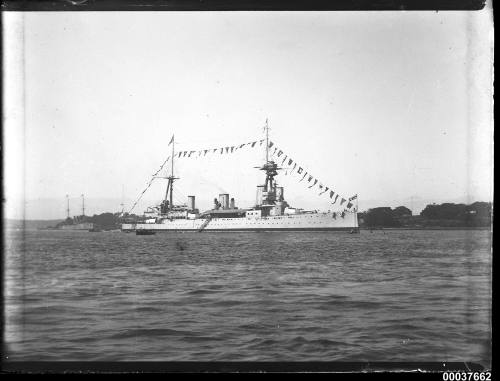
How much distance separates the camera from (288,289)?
10.7 metres

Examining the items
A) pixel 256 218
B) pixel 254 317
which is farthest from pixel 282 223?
pixel 254 317

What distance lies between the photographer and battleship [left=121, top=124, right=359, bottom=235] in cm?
4672

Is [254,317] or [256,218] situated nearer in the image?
[254,317]

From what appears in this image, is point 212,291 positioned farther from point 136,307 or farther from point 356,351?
point 356,351

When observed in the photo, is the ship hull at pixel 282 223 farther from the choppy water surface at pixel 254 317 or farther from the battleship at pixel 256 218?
the choppy water surface at pixel 254 317

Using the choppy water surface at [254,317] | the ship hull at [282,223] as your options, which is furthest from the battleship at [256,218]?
the choppy water surface at [254,317]

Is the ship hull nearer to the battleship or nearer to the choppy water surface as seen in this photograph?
the battleship

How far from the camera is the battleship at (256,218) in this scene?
46719 mm

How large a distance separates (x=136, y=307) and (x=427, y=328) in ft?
15.9

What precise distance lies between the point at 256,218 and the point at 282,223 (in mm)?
2823

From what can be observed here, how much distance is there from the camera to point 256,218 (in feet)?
158

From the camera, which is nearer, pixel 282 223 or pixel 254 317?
pixel 254 317

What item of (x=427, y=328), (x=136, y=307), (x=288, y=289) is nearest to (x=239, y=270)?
(x=288, y=289)

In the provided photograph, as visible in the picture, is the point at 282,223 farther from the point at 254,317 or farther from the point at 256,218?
the point at 254,317
